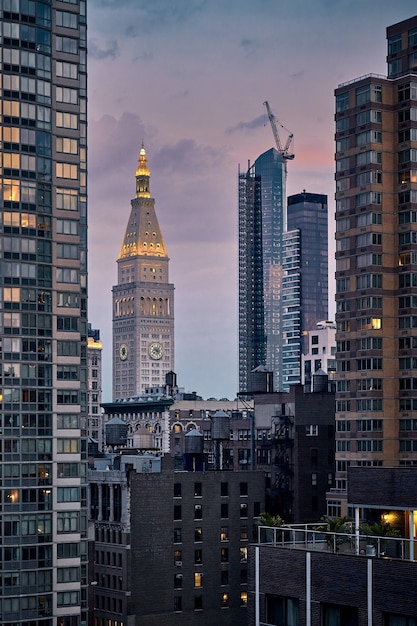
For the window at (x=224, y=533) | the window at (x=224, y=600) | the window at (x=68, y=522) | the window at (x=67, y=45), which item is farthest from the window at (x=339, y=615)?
the window at (x=224, y=533)

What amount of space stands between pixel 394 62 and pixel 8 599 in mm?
106649

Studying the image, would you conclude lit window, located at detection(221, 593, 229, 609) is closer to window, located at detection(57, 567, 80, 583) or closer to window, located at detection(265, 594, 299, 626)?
window, located at detection(57, 567, 80, 583)

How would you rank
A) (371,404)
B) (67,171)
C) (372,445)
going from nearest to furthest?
(67,171), (372,445), (371,404)

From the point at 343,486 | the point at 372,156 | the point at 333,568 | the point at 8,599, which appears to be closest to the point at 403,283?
the point at 372,156

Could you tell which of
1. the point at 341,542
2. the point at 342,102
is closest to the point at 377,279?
the point at 342,102

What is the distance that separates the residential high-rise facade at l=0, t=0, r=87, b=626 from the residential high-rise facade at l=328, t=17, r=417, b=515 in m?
48.3

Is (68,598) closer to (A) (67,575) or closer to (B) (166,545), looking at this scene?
(A) (67,575)

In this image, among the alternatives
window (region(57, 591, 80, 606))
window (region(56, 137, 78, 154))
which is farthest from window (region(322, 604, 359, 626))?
window (region(56, 137, 78, 154))

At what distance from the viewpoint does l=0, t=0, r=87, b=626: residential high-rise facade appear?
135750 millimetres

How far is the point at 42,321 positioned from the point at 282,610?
255 ft

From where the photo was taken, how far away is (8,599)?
132875 mm

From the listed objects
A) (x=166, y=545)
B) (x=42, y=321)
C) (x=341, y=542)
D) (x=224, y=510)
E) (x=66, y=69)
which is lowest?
(x=166, y=545)

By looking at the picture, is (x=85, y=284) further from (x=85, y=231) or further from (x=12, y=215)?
(x=12, y=215)

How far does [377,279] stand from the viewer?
178625 millimetres
